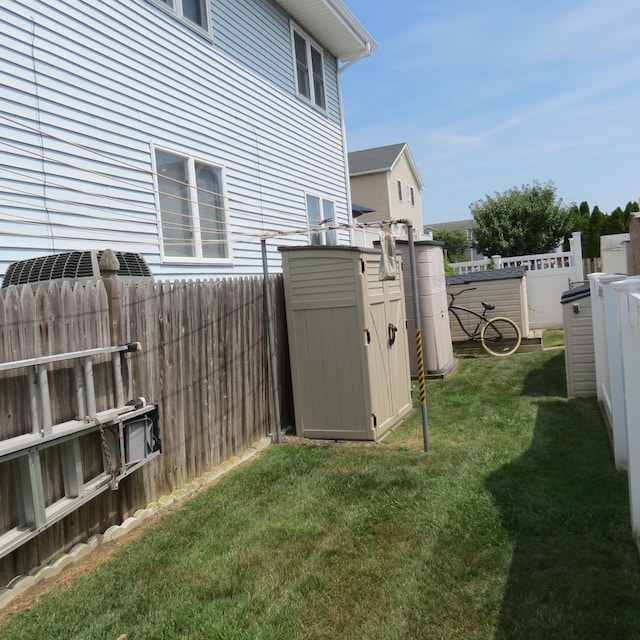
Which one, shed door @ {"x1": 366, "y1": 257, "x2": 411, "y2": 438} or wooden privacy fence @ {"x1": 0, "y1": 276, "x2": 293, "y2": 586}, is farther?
shed door @ {"x1": 366, "y1": 257, "x2": 411, "y2": 438}

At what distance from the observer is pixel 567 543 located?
3.55 meters

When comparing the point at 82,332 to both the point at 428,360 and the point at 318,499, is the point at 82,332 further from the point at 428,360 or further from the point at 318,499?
the point at 428,360

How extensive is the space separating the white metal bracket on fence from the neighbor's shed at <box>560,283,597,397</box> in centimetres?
526

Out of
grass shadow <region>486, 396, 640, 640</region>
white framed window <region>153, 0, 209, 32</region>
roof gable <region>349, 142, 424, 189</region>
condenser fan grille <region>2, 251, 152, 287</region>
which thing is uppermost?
roof gable <region>349, 142, 424, 189</region>

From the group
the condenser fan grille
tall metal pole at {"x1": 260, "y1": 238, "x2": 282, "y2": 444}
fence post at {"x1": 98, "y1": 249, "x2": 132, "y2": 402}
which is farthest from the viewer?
tall metal pole at {"x1": 260, "y1": 238, "x2": 282, "y2": 444}

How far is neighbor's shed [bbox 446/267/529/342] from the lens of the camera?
484 inches

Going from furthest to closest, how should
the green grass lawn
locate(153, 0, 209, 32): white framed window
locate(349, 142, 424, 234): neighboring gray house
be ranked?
locate(349, 142, 424, 234): neighboring gray house, locate(153, 0, 209, 32): white framed window, the green grass lawn

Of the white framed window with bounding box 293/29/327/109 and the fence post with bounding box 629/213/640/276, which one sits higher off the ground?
the white framed window with bounding box 293/29/327/109

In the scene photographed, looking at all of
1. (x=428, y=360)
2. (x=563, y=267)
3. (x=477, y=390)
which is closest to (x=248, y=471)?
(x=477, y=390)

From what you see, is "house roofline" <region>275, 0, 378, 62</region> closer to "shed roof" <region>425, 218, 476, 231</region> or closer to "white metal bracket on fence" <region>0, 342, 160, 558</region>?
"white metal bracket on fence" <region>0, 342, 160, 558</region>

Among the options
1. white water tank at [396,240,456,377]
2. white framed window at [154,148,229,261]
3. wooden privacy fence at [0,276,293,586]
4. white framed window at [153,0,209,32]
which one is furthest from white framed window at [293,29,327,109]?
wooden privacy fence at [0,276,293,586]

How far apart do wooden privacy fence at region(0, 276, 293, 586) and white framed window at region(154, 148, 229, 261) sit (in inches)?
64.4

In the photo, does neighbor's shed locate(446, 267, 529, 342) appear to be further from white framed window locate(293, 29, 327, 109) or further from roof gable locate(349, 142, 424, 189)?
roof gable locate(349, 142, 424, 189)

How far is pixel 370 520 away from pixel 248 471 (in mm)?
1628
